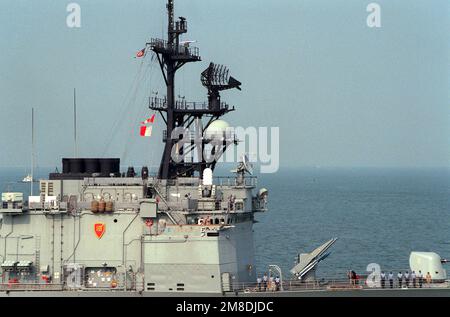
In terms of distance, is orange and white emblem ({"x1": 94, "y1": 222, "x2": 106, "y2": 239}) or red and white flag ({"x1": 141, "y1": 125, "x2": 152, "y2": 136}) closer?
orange and white emblem ({"x1": 94, "y1": 222, "x2": 106, "y2": 239})

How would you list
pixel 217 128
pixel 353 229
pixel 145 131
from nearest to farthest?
pixel 217 128 < pixel 145 131 < pixel 353 229

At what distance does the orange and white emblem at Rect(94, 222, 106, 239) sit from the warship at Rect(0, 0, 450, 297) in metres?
0.04

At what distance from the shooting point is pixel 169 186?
41469mm

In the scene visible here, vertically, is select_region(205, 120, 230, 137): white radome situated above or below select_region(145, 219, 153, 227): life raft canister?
above

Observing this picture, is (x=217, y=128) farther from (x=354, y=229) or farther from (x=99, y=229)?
(x=354, y=229)

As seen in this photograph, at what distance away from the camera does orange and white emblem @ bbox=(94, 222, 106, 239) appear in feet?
134

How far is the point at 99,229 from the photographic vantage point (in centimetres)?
4084

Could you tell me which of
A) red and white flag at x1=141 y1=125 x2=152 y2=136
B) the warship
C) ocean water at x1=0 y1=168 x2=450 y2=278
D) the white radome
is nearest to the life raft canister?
the warship

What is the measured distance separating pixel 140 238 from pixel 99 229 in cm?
180

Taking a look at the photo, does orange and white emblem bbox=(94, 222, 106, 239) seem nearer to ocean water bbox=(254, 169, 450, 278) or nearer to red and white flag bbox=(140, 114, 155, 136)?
red and white flag bbox=(140, 114, 155, 136)

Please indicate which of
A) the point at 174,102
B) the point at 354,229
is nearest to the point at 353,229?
the point at 354,229

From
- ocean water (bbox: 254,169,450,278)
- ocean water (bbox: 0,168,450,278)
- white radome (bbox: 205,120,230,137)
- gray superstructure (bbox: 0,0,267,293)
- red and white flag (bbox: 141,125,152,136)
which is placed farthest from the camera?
ocean water (bbox: 254,169,450,278)
